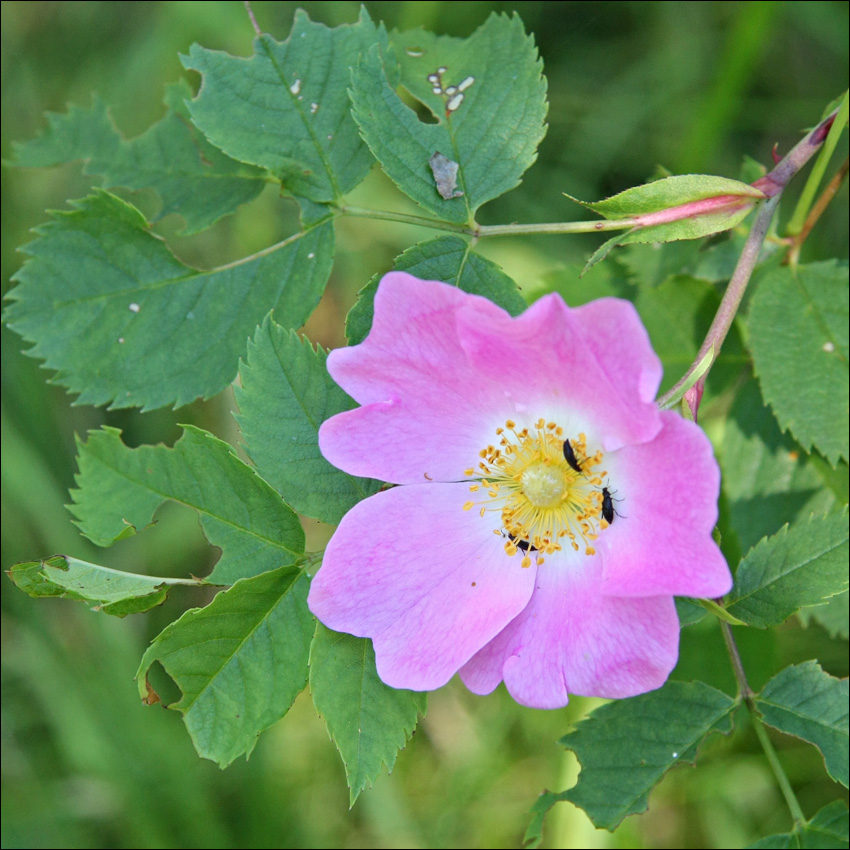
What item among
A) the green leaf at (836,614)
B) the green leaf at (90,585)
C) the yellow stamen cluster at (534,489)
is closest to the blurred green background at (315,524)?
the green leaf at (836,614)

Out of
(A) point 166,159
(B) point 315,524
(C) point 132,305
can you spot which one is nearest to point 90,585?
(C) point 132,305

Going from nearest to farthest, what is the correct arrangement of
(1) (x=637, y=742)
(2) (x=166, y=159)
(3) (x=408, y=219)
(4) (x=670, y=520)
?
(4) (x=670, y=520) < (1) (x=637, y=742) < (3) (x=408, y=219) < (2) (x=166, y=159)

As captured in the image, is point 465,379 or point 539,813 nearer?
point 465,379

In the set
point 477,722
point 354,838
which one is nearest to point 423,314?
point 477,722

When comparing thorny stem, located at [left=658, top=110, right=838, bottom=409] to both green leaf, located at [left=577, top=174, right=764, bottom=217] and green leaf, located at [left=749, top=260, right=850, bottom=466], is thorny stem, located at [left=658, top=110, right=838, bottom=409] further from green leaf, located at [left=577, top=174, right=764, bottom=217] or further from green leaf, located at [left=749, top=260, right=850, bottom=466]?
green leaf, located at [left=749, top=260, right=850, bottom=466]

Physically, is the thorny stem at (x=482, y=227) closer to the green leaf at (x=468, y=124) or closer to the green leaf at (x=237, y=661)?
the green leaf at (x=468, y=124)

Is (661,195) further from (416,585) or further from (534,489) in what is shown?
(416,585)
